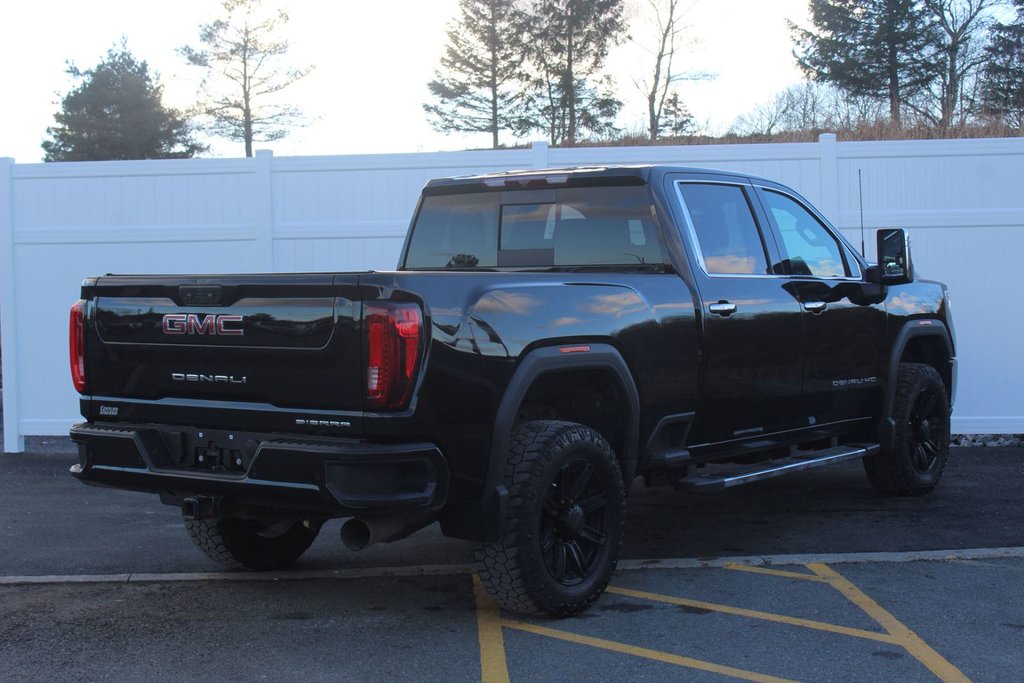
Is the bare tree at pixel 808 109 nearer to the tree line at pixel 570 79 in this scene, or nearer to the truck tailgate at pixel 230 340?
the tree line at pixel 570 79

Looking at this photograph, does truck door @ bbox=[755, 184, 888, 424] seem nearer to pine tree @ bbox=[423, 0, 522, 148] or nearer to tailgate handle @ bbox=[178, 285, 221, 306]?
tailgate handle @ bbox=[178, 285, 221, 306]

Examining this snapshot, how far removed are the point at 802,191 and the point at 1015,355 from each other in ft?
8.09

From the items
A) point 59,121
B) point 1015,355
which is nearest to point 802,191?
point 1015,355

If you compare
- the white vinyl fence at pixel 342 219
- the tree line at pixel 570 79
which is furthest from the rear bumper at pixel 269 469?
the tree line at pixel 570 79

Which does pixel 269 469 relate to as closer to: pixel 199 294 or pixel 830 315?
pixel 199 294

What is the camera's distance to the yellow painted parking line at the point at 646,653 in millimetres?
4195

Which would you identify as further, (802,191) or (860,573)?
(802,191)

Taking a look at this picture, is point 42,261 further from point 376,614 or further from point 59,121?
point 59,121

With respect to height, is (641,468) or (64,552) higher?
(641,468)

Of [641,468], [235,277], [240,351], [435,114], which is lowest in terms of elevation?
[641,468]

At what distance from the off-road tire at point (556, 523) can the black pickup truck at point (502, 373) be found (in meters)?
0.01

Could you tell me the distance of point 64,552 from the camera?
6.45m

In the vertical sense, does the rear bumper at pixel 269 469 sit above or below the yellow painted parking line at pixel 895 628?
above

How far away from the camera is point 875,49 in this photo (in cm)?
3556
